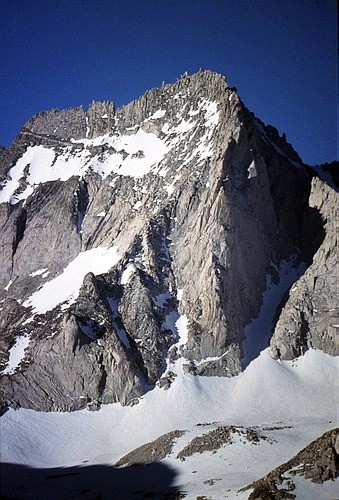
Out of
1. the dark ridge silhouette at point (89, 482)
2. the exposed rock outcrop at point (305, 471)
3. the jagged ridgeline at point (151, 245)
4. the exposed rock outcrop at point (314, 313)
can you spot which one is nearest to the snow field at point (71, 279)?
the jagged ridgeline at point (151, 245)

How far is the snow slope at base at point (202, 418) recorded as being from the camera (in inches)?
2103

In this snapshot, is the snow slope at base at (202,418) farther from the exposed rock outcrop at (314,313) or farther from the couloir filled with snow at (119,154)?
the couloir filled with snow at (119,154)

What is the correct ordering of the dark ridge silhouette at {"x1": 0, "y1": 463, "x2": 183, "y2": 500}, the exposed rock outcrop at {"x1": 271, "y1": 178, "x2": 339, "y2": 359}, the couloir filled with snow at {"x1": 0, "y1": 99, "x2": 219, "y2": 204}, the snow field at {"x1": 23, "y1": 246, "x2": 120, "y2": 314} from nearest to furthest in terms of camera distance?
the dark ridge silhouette at {"x1": 0, "y1": 463, "x2": 183, "y2": 500}, the exposed rock outcrop at {"x1": 271, "y1": 178, "x2": 339, "y2": 359}, the snow field at {"x1": 23, "y1": 246, "x2": 120, "y2": 314}, the couloir filled with snow at {"x1": 0, "y1": 99, "x2": 219, "y2": 204}

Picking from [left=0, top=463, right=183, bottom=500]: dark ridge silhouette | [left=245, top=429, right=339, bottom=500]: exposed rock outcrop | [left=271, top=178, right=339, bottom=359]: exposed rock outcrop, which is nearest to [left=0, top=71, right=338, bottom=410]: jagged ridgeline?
[left=271, top=178, right=339, bottom=359]: exposed rock outcrop

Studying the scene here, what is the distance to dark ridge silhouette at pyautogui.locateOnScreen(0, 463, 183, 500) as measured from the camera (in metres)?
43.5

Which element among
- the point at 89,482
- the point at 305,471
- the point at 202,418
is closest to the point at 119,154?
the point at 202,418

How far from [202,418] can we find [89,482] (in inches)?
819

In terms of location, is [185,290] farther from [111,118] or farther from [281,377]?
[111,118]

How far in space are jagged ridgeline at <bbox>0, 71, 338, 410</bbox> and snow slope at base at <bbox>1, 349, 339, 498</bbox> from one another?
231 cm

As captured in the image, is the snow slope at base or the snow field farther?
the snow field

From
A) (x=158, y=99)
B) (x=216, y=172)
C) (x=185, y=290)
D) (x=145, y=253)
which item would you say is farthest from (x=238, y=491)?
(x=158, y=99)

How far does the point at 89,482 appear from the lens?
50000 millimetres

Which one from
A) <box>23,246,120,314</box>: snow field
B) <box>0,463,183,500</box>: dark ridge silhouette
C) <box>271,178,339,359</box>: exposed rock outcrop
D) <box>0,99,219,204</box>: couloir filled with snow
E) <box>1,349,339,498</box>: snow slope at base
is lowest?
<box>0,463,183,500</box>: dark ridge silhouette

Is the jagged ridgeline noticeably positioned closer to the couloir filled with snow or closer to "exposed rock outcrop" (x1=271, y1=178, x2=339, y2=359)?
"exposed rock outcrop" (x1=271, y1=178, x2=339, y2=359)
